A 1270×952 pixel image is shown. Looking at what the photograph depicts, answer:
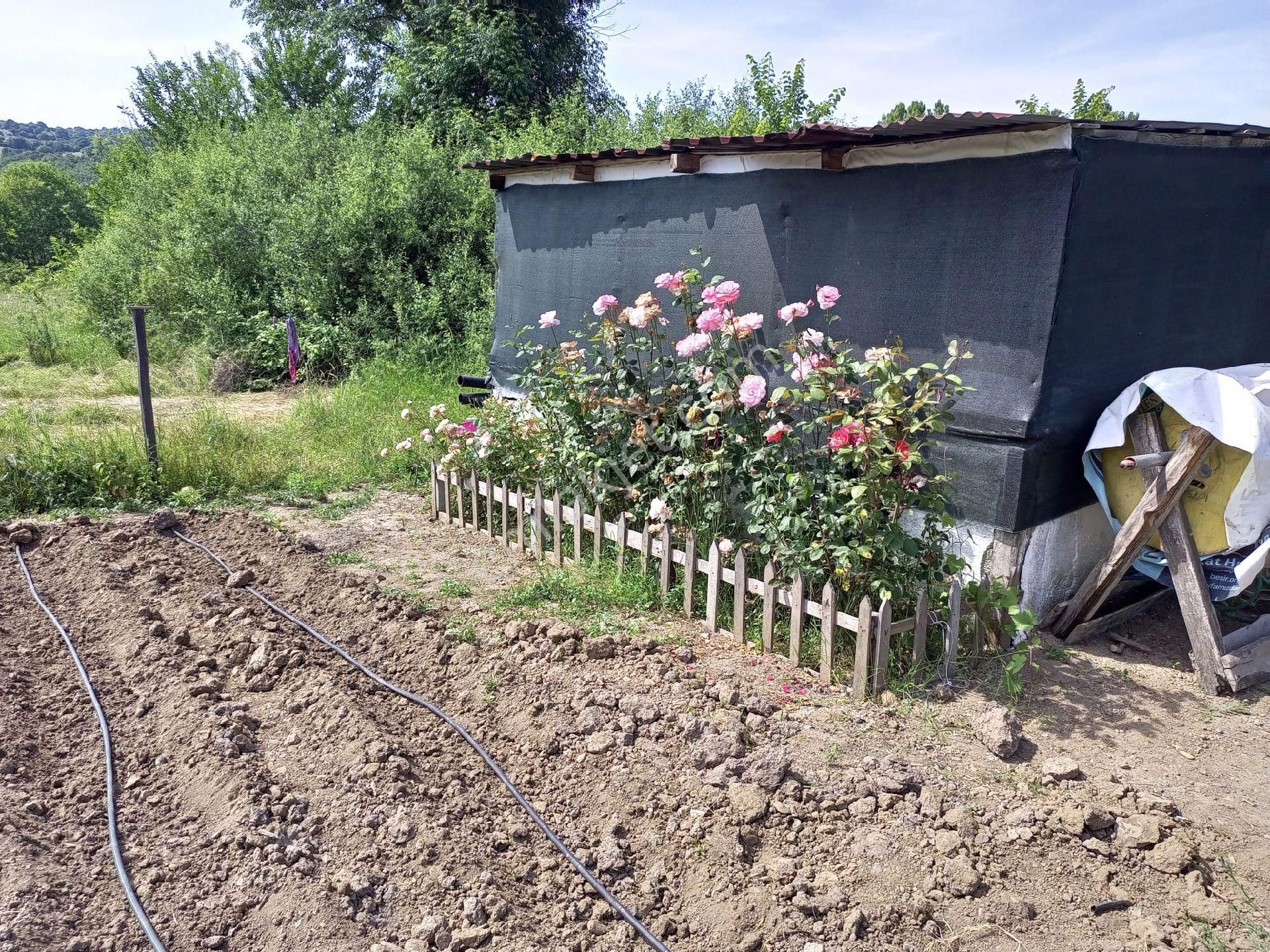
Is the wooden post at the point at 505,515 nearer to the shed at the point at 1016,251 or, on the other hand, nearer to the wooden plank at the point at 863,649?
the shed at the point at 1016,251

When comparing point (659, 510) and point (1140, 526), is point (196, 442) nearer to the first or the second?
point (659, 510)

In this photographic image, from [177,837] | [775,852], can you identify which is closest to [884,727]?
[775,852]

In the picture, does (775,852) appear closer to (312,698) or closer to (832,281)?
(312,698)

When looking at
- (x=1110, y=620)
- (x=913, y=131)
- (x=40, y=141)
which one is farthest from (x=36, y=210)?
(x=40, y=141)

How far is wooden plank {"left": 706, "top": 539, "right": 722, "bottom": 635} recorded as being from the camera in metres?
4.68

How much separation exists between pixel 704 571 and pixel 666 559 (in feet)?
1.07

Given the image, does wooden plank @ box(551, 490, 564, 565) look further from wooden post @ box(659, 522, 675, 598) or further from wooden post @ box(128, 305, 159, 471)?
wooden post @ box(128, 305, 159, 471)

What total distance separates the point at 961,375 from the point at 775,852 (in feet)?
9.13

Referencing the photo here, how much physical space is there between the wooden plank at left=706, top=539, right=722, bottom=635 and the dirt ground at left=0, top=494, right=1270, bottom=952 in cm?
12

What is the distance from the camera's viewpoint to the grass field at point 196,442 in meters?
7.22

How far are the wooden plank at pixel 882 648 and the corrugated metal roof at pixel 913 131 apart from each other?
2224 mm

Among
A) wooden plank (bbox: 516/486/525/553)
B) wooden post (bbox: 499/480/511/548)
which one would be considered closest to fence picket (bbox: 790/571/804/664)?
wooden plank (bbox: 516/486/525/553)

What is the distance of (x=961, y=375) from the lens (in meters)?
4.75

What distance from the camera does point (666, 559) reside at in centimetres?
504
